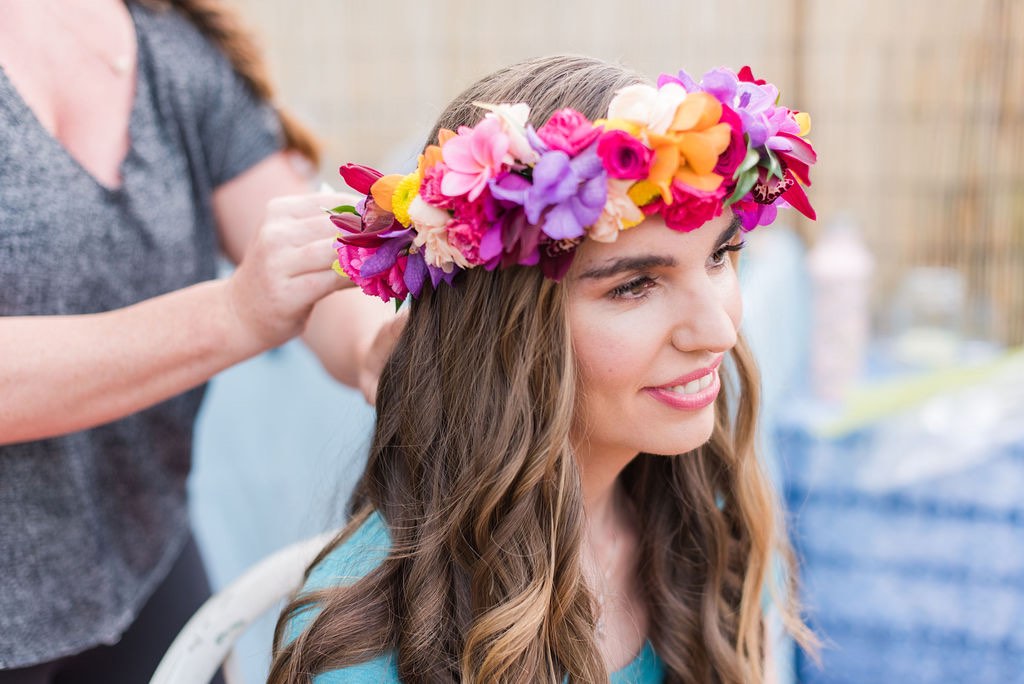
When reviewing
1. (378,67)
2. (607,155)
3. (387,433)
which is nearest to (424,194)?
(607,155)

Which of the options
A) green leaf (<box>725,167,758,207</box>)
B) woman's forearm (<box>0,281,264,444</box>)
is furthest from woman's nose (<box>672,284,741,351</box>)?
woman's forearm (<box>0,281,264,444</box>)

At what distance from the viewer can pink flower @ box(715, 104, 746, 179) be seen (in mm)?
983

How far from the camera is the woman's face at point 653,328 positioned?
3.39 feet

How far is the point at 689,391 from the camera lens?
1.13m

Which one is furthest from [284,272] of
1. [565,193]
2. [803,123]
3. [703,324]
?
[803,123]

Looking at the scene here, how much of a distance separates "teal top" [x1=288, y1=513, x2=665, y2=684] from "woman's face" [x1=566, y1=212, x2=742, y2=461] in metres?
0.31

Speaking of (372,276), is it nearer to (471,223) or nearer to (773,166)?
(471,223)

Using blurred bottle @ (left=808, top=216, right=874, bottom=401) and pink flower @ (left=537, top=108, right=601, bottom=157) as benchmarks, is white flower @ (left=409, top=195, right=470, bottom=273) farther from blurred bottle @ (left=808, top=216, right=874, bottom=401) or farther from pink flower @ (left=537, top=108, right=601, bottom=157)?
blurred bottle @ (left=808, top=216, right=874, bottom=401)

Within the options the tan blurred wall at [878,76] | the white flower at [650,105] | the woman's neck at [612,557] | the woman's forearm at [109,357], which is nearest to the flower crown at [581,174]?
the white flower at [650,105]

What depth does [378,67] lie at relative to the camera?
161 inches

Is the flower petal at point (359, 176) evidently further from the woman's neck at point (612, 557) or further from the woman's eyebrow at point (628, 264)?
the woman's neck at point (612, 557)

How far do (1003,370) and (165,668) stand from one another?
7.35 feet

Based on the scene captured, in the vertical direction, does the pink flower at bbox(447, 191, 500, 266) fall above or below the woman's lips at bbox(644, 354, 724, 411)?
above

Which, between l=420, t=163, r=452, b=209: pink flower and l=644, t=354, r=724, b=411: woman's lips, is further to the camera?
l=644, t=354, r=724, b=411: woman's lips
